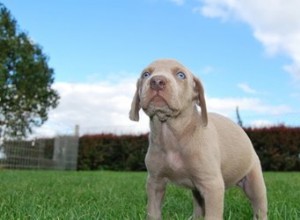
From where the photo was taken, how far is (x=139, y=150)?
23.6 metres

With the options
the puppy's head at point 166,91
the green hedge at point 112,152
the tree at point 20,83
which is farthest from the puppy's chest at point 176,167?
the tree at point 20,83

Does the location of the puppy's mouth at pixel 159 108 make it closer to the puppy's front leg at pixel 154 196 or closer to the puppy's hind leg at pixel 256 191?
the puppy's front leg at pixel 154 196

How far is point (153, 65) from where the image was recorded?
10.6 feet

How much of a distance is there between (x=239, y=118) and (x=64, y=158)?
385 inches

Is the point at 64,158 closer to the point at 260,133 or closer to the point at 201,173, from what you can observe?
the point at 260,133

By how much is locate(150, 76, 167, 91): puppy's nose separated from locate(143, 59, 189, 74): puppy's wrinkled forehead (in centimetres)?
16

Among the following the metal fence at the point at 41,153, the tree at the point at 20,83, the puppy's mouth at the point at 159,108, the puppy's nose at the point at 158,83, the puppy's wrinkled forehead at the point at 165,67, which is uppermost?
the tree at the point at 20,83

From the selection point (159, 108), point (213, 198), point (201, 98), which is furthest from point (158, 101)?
point (213, 198)

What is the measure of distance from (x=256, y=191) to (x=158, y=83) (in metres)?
1.26

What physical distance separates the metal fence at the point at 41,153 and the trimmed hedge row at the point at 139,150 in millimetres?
544

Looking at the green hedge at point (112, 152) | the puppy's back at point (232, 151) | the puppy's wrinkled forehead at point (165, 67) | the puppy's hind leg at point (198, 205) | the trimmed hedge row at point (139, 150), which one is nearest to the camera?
A: the puppy's wrinkled forehead at point (165, 67)

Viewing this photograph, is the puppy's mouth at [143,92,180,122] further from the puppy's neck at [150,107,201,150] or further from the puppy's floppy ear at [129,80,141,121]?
the puppy's floppy ear at [129,80,141,121]

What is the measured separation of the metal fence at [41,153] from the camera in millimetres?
23359

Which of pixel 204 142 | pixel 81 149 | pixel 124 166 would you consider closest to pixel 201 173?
pixel 204 142
